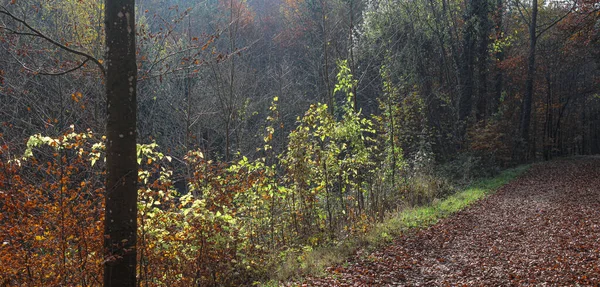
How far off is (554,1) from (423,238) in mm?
22840

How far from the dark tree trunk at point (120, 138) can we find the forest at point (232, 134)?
16 millimetres

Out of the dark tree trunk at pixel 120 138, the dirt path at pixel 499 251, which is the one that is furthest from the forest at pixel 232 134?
the dirt path at pixel 499 251

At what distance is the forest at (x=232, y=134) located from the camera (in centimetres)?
500

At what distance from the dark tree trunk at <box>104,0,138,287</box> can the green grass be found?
289 cm

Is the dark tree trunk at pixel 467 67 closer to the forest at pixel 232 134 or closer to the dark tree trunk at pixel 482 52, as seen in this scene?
the forest at pixel 232 134

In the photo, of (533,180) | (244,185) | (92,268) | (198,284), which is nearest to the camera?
(92,268)

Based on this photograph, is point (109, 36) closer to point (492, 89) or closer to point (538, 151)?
point (492, 89)

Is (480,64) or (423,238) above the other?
(480,64)

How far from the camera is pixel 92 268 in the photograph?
5324mm

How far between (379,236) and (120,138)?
5.82 meters

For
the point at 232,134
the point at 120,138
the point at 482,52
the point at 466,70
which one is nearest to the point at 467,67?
the point at 466,70

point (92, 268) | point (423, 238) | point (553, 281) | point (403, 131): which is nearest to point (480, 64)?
point (403, 131)

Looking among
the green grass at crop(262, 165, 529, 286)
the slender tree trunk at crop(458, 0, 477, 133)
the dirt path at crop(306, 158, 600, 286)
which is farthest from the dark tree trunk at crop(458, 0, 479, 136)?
the dirt path at crop(306, 158, 600, 286)

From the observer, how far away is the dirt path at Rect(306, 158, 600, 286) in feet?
20.6
